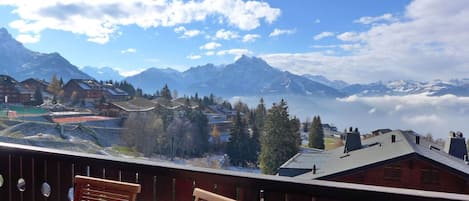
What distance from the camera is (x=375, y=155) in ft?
17.1

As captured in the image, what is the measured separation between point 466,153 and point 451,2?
7.16ft

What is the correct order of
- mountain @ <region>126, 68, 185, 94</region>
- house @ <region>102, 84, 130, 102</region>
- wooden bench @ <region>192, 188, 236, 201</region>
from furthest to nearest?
mountain @ <region>126, 68, 185, 94</region>
house @ <region>102, 84, 130, 102</region>
wooden bench @ <region>192, 188, 236, 201</region>

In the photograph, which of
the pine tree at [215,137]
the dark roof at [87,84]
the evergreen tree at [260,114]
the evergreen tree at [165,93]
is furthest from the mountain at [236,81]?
the pine tree at [215,137]

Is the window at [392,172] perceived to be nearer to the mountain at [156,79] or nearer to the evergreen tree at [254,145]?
the evergreen tree at [254,145]

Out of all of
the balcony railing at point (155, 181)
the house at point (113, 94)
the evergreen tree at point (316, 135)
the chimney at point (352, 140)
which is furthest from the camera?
the house at point (113, 94)

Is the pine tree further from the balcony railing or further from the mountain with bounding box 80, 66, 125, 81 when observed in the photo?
the balcony railing

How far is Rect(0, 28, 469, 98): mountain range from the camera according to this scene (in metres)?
6.04

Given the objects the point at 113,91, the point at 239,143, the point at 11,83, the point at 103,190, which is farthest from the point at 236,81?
the point at 103,190

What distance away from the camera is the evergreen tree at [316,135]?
586 centimetres

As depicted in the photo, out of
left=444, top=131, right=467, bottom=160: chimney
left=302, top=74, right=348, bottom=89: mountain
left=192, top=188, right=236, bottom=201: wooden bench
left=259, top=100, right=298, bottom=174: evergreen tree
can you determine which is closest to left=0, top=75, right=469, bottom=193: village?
left=444, top=131, right=467, bottom=160: chimney

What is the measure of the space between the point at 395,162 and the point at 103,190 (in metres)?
4.32

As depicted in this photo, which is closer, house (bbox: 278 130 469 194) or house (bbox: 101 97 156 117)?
house (bbox: 278 130 469 194)

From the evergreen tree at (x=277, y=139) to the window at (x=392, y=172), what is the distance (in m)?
1.39

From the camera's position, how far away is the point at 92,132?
5.73 m
